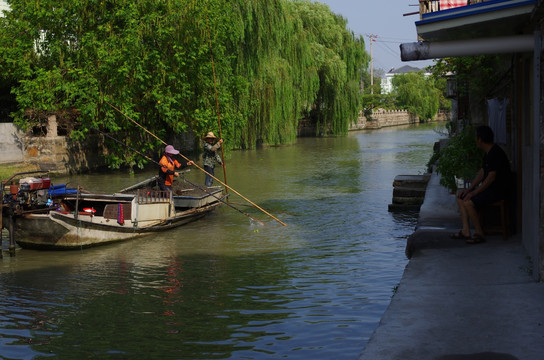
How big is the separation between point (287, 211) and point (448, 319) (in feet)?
41.6

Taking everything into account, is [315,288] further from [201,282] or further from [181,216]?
[181,216]

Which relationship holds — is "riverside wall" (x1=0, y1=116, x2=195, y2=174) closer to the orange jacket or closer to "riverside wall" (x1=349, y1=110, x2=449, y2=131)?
the orange jacket

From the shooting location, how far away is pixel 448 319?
6.61m

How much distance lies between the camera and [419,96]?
9325 centimetres

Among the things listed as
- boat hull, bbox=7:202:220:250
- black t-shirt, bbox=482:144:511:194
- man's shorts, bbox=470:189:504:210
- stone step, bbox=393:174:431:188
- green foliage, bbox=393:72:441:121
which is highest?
green foliage, bbox=393:72:441:121

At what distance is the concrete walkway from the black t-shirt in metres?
0.73

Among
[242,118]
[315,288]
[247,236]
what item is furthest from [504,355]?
[242,118]

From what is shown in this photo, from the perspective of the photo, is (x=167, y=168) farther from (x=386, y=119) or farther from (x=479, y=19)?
(x=386, y=119)

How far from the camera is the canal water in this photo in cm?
826

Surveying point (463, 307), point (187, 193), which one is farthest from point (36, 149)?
point (463, 307)

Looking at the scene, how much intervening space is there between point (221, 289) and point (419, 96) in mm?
85509

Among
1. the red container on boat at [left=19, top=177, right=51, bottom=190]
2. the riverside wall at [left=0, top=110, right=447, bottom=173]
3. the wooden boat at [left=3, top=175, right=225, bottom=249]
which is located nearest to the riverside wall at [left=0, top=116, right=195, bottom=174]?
the riverside wall at [left=0, top=110, right=447, bottom=173]

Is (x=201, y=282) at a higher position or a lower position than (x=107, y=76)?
lower

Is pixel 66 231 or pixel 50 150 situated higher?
pixel 50 150
